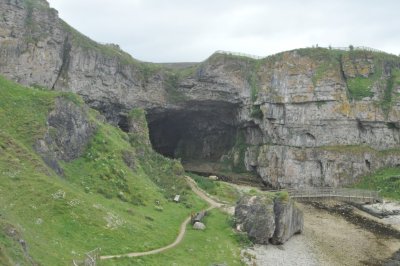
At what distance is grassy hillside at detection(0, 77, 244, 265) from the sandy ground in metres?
4.47

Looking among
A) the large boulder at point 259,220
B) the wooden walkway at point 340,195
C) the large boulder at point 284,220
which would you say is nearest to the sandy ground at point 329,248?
the large boulder at point 284,220

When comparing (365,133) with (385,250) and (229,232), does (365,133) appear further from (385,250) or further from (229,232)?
(229,232)

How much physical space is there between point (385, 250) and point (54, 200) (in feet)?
119

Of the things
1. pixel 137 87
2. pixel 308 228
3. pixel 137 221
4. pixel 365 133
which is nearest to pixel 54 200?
pixel 137 221

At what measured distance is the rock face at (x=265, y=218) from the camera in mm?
49781

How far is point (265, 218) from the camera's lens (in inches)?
1960

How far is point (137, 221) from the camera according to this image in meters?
44.2

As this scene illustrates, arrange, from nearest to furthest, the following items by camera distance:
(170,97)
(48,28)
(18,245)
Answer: (18,245)
(48,28)
(170,97)

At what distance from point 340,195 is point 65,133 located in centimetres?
4743

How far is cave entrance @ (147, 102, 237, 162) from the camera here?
102 meters

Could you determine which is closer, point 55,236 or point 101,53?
point 55,236

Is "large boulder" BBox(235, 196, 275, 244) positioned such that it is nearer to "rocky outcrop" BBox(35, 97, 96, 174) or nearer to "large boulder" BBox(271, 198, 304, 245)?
"large boulder" BBox(271, 198, 304, 245)

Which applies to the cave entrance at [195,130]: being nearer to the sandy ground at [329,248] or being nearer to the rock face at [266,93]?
the rock face at [266,93]

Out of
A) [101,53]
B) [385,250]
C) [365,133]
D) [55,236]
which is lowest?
[385,250]
